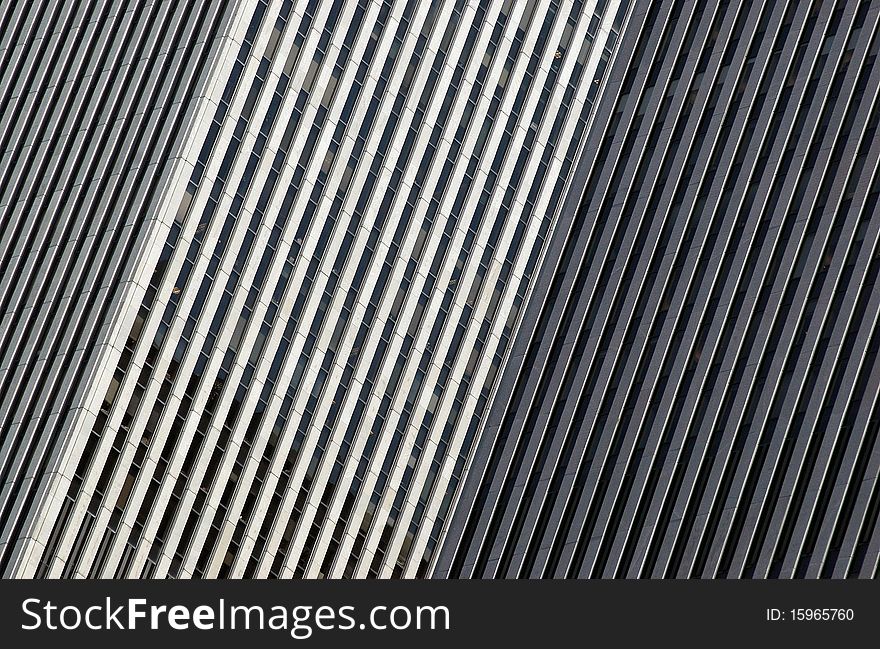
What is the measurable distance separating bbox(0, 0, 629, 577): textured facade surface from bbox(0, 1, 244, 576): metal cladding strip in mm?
255

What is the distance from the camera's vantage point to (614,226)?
123 metres

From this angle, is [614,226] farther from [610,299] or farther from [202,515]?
[202,515]

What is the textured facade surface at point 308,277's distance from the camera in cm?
11694

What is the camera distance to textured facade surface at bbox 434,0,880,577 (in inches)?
4058

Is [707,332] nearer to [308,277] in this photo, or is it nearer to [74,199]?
[308,277]


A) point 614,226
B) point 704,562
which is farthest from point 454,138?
point 704,562

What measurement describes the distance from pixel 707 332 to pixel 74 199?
3900 centimetres

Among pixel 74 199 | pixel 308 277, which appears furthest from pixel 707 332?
pixel 74 199

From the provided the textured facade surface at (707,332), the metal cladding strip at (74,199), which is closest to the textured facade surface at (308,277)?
the metal cladding strip at (74,199)

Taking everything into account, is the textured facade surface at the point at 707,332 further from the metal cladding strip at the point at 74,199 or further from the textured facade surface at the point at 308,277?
the metal cladding strip at the point at 74,199

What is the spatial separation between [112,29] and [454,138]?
22.8m

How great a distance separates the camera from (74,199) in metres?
123

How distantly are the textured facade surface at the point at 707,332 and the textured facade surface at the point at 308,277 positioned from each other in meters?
5.26

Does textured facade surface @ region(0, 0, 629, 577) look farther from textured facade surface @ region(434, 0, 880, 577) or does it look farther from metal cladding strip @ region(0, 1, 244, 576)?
textured facade surface @ region(434, 0, 880, 577)
